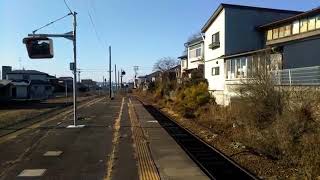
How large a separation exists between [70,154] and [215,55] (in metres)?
30.7

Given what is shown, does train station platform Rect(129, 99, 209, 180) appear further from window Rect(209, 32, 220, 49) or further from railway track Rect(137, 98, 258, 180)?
window Rect(209, 32, 220, 49)

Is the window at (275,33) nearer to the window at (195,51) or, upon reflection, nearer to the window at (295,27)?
the window at (295,27)

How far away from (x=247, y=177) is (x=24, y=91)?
9004 centimetres

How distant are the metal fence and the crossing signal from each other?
1186 centimetres

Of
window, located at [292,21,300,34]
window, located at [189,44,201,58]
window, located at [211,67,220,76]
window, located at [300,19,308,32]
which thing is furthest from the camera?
window, located at [189,44,201,58]

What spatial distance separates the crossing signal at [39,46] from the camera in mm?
27938

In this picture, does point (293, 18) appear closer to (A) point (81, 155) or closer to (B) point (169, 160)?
(B) point (169, 160)

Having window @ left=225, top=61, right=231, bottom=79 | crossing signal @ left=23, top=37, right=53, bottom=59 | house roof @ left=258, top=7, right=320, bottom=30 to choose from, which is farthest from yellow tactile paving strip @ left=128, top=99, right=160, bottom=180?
window @ left=225, top=61, right=231, bottom=79

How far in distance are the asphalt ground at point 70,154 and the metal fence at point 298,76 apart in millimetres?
7503

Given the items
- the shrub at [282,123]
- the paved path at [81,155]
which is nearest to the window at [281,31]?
the shrub at [282,123]

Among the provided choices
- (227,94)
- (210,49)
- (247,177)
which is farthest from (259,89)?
(210,49)

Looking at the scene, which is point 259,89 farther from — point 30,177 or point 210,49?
point 210,49

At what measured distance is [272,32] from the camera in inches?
1656

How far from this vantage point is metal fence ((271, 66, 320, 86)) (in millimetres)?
22750
